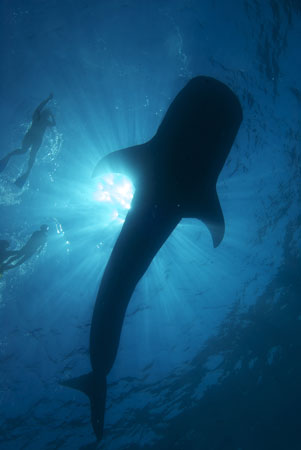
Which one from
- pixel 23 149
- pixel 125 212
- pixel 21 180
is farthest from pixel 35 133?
pixel 125 212

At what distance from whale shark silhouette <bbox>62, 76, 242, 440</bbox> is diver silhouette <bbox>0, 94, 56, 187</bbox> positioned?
13.6 feet

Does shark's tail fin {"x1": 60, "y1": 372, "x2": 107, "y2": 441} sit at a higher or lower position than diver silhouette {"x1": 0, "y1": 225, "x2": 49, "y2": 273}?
lower

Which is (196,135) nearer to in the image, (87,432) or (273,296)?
(273,296)

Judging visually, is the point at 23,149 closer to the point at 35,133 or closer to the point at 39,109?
the point at 35,133

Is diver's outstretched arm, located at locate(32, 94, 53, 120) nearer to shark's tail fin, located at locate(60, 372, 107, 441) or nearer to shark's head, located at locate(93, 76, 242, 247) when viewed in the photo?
shark's head, located at locate(93, 76, 242, 247)

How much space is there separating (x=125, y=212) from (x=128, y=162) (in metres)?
5.02

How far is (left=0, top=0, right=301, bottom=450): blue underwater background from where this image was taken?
24.9 feet

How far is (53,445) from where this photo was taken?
15.6 meters

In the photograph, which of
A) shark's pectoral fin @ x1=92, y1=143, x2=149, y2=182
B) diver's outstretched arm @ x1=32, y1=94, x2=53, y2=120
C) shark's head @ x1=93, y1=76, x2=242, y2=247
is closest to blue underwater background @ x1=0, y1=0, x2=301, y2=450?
diver's outstretched arm @ x1=32, y1=94, x2=53, y2=120

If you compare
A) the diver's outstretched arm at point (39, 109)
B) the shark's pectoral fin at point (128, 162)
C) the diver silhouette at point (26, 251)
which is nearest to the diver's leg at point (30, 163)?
the diver's outstretched arm at point (39, 109)

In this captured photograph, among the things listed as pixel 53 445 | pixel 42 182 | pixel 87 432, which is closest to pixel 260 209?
pixel 42 182

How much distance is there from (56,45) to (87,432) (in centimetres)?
1749

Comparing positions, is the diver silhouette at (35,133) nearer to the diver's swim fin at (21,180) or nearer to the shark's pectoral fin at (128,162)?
the diver's swim fin at (21,180)

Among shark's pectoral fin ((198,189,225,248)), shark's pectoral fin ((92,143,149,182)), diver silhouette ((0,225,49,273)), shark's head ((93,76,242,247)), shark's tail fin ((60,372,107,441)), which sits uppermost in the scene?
diver silhouette ((0,225,49,273))
